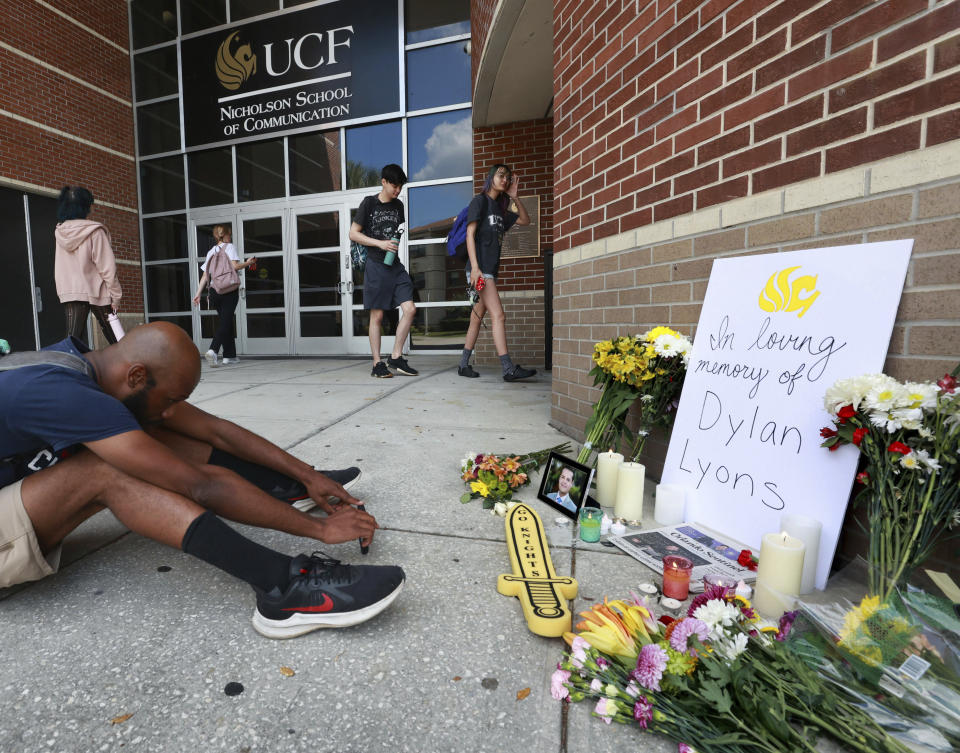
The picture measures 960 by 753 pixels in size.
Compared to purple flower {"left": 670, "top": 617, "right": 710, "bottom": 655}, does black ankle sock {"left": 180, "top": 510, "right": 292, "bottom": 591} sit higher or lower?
higher

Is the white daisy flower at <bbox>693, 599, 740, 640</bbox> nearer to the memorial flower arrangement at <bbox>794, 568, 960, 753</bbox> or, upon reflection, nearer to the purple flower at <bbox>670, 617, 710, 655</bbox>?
the purple flower at <bbox>670, 617, 710, 655</bbox>

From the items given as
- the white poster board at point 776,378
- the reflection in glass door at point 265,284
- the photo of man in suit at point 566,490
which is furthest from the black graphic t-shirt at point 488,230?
the reflection in glass door at point 265,284

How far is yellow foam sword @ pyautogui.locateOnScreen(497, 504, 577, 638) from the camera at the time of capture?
4.00ft

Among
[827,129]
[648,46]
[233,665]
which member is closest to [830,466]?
[827,129]

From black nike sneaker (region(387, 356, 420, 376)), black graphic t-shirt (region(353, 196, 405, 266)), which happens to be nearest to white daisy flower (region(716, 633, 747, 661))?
black graphic t-shirt (region(353, 196, 405, 266))

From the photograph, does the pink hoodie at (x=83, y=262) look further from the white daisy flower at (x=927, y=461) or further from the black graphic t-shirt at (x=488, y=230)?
the white daisy flower at (x=927, y=461)

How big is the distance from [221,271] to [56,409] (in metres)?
6.14

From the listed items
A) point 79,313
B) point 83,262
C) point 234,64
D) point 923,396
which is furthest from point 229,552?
point 234,64

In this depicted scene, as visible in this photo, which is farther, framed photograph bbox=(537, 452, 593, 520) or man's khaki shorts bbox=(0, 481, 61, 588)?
framed photograph bbox=(537, 452, 593, 520)

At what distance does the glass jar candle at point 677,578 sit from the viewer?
136 centimetres

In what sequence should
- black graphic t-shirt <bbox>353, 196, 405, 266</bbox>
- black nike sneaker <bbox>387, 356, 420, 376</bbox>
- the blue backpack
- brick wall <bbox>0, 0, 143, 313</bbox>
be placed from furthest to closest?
1. brick wall <bbox>0, 0, 143, 313</bbox>
2. black nike sneaker <bbox>387, 356, 420, 376</bbox>
3. black graphic t-shirt <bbox>353, 196, 405, 266</bbox>
4. the blue backpack

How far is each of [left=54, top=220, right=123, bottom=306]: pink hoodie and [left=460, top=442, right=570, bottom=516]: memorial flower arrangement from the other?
4.90 metres

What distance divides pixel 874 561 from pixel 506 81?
17.4ft

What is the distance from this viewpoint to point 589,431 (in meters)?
2.30
